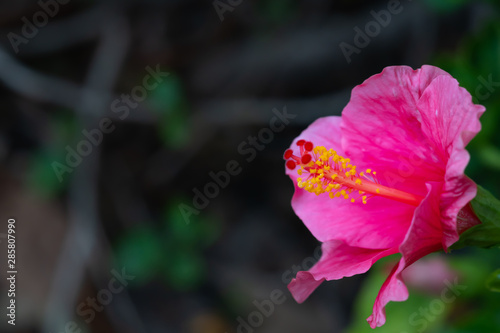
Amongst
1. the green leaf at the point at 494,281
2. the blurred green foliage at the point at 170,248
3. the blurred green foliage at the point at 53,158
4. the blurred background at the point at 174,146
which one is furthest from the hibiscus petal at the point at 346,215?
the blurred green foliage at the point at 53,158

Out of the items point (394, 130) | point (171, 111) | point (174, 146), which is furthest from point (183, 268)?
point (394, 130)

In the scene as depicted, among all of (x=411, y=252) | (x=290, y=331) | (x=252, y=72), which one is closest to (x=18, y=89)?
(x=252, y=72)

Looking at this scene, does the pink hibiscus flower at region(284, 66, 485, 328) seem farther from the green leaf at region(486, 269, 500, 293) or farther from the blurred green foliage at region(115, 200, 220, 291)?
the blurred green foliage at region(115, 200, 220, 291)

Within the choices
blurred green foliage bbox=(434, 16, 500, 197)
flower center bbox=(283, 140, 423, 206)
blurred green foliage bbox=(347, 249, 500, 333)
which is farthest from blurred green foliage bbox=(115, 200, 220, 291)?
flower center bbox=(283, 140, 423, 206)

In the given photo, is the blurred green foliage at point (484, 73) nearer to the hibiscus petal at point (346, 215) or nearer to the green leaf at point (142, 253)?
the hibiscus petal at point (346, 215)

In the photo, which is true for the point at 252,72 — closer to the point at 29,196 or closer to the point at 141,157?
the point at 141,157

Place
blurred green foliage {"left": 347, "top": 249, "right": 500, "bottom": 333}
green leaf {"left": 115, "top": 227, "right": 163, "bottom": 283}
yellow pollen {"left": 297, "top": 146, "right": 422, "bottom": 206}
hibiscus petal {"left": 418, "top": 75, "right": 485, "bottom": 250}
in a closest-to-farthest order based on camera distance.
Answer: hibiscus petal {"left": 418, "top": 75, "right": 485, "bottom": 250}, yellow pollen {"left": 297, "top": 146, "right": 422, "bottom": 206}, blurred green foliage {"left": 347, "top": 249, "right": 500, "bottom": 333}, green leaf {"left": 115, "top": 227, "right": 163, "bottom": 283}
